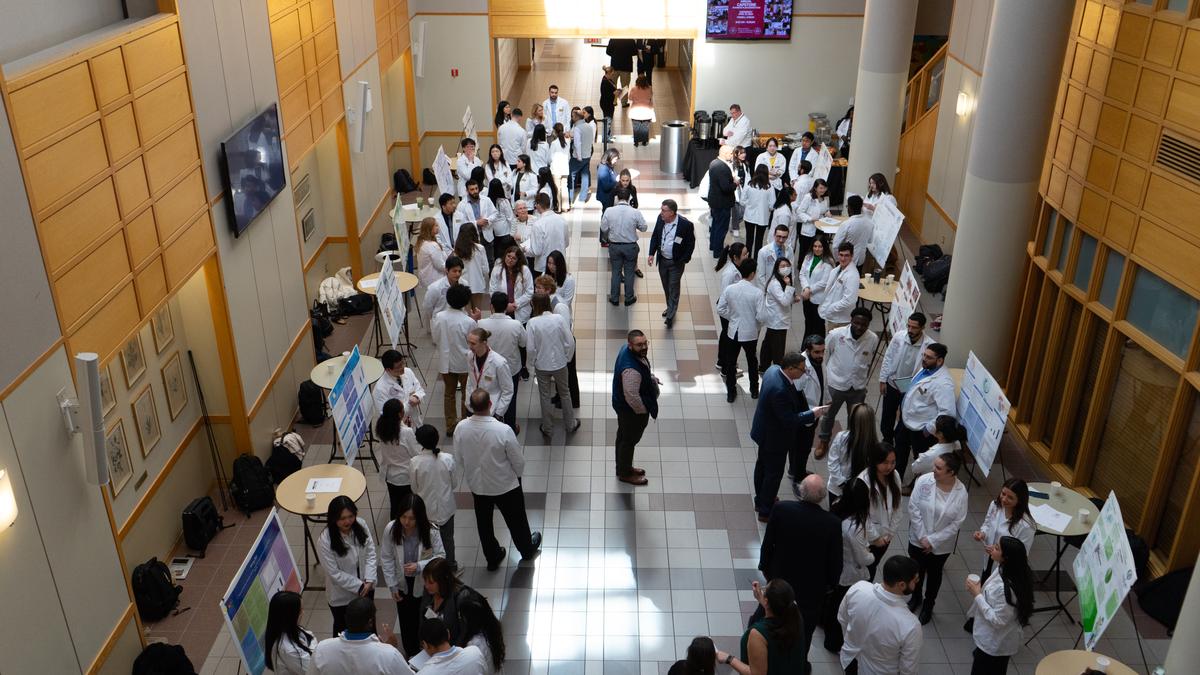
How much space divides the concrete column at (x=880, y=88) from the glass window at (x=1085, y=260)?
215 inches

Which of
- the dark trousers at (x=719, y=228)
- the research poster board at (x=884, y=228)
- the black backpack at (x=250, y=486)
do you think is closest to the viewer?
the black backpack at (x=250, y=486)

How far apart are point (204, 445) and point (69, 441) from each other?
8.79 feet

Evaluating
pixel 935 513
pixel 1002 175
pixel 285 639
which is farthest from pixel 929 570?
pixel 285 639

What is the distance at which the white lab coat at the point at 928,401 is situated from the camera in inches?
Result: 293

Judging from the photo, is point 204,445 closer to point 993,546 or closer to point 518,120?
point 993,546

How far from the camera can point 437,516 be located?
6652 mm

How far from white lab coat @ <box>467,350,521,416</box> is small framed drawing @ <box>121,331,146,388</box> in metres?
2.53

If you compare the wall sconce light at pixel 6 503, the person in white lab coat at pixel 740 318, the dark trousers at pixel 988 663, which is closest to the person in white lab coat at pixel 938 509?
the dark trousers at pixel 988 663

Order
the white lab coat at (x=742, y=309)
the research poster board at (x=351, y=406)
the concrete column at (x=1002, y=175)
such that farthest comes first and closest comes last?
1. the white lab coat at (x=742, y=309)
2. the concrete column at (x=1002, y=175)
3. the research poster board at (x=351, y=406)

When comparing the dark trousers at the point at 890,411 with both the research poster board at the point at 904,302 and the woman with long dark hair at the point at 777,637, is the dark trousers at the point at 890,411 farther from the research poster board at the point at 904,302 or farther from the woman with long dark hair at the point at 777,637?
the woman with long dark hair at the point at 777,637

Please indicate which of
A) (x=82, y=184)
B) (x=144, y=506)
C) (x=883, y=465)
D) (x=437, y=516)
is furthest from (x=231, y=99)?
(x=883, y=465)

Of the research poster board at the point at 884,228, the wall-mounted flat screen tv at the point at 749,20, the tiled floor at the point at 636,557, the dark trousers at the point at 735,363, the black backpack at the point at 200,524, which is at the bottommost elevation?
the tiled floor at the point at 636,557

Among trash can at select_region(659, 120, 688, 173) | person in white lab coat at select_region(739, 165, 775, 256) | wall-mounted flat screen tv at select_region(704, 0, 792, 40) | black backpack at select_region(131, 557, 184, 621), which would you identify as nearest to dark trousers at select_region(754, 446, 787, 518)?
black backpack at select_region(131, 557, 184, 621)

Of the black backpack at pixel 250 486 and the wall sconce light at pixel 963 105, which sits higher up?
the wall sconce light at pixel 963 105
